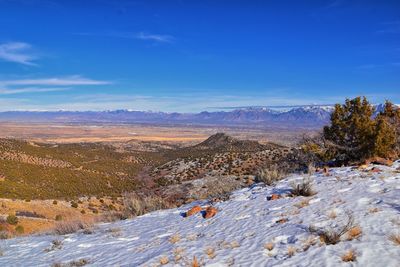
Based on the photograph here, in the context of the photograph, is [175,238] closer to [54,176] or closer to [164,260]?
[164,260]

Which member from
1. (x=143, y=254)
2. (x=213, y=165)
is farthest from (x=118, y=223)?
(x=213, y=165)

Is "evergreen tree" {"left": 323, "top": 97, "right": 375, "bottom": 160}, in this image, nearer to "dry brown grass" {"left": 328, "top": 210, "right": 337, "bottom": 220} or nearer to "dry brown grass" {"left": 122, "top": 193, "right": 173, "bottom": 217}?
"dry brown grass" {"left": 122, "top": 193, "right": 173, "bottom": 217}

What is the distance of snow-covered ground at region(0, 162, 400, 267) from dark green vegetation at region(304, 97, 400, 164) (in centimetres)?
573

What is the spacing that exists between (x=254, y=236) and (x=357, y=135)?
1259cm

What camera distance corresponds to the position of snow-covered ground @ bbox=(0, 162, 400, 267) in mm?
6793

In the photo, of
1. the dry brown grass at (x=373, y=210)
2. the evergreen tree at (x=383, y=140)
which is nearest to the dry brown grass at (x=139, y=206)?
the dry brown grass at (x=373, y=210)

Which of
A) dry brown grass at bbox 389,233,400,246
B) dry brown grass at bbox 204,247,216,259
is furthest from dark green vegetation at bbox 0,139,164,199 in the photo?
dry brown grass at bbox 389,233,400,246

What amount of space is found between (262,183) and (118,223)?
5313mm

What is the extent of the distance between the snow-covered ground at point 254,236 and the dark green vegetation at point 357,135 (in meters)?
5.73

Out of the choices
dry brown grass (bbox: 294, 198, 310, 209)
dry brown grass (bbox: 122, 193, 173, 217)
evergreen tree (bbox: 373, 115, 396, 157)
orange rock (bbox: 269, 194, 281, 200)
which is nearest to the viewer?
dry brown grass (bbox: 294, 198, 310, 209)

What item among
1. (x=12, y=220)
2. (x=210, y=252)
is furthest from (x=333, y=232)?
(x=12, y=220)

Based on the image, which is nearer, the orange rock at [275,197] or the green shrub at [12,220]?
the orange rock at [275,197]

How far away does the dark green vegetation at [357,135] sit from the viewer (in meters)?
17.8

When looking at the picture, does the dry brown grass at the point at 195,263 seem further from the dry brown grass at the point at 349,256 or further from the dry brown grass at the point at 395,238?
the dry brown grass at the point at 395,238
